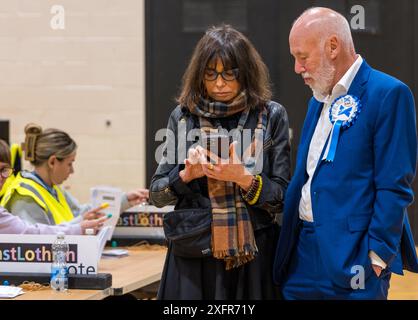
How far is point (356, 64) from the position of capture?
240 centimetres

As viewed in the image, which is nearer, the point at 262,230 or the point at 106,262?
the point at 262,230

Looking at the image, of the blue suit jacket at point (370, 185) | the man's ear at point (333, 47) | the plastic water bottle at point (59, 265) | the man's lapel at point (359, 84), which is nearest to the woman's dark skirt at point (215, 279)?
the blue suit jacket at point (370, 185)

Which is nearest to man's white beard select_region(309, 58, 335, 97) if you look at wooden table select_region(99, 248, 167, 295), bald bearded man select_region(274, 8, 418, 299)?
bald bearded man select_region(274, 8, 418, 299)

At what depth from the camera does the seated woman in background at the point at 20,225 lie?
11.4 feet

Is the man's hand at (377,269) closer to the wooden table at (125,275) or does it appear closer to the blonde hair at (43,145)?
the wooden table at (125,275)

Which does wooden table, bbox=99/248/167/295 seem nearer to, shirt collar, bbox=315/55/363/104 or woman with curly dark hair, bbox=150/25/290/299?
woman with curly dark hair, bbox=150/25/290/299

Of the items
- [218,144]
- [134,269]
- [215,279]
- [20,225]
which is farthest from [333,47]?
[20,225]

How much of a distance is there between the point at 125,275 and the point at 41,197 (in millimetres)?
900

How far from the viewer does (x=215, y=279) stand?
2.47m

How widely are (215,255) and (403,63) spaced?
421 cm

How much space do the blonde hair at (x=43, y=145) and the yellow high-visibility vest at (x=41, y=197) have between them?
0.14 m

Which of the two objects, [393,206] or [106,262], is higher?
[393,206]
